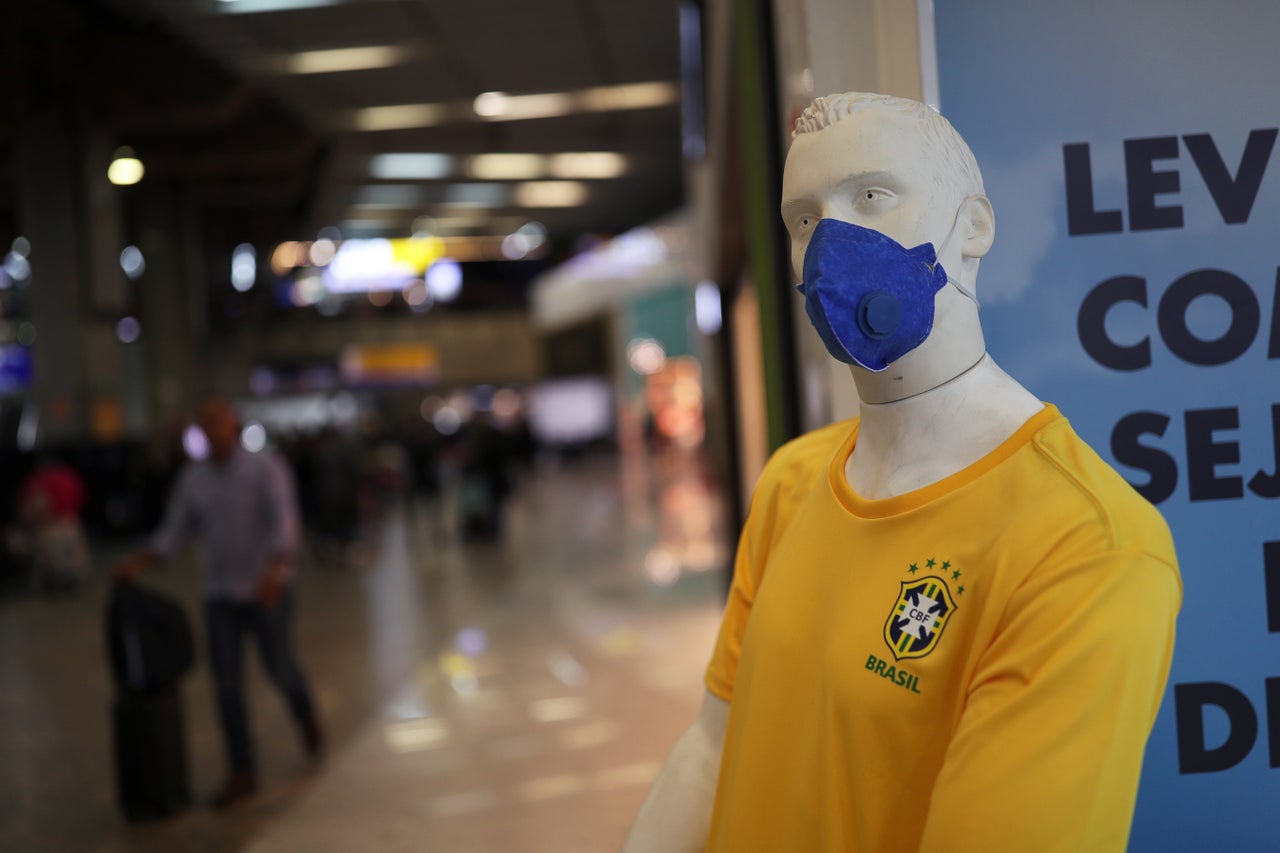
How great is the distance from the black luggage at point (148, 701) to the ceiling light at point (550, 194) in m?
17.6

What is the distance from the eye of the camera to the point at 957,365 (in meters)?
1.09

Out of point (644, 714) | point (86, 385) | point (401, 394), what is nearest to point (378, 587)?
point (644, 714)

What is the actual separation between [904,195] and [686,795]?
71 centimetres

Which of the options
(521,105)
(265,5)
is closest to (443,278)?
(521,105)

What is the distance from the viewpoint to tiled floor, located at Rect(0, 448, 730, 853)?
174 inches

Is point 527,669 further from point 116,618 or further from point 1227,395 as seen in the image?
point 1227,395

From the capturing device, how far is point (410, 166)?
18766 millimetres

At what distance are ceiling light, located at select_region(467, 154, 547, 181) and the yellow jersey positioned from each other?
18084 millimetres

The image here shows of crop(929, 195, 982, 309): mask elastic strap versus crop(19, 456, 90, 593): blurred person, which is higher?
crop(929, 195, 982, 309): mask elastic strap

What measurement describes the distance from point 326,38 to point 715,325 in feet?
17.4

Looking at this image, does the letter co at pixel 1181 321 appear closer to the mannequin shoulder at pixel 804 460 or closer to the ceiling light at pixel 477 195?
the mannequin shoulder at pixel 804 460

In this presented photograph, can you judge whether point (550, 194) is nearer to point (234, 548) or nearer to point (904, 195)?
point (234, 548)

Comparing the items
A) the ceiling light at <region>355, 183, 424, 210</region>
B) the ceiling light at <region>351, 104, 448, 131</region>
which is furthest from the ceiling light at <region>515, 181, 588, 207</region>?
the ceiling light at <region>351, 104, 448, 131</region>

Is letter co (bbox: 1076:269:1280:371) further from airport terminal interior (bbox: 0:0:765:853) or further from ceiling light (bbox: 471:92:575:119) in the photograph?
ceiling light (bbox: 471:92:575:119)
